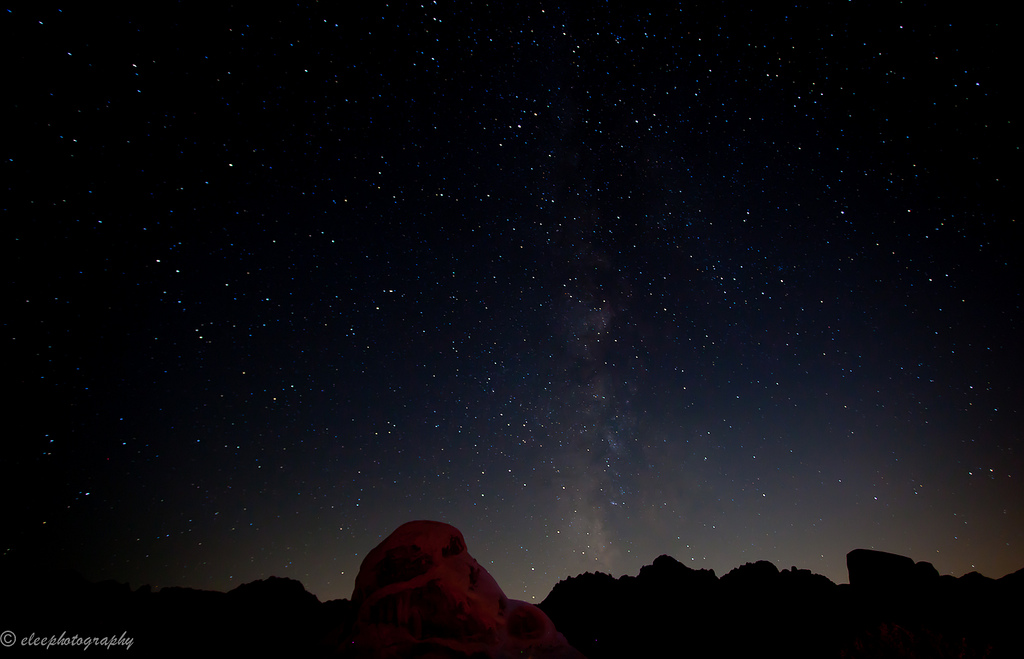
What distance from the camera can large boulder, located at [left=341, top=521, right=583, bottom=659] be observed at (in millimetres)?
4898

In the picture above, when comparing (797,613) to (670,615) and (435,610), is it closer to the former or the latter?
(670,615)

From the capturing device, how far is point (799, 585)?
1070 cm

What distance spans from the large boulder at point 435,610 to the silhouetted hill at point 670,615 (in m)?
0.26

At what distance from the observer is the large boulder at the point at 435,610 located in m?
4.90

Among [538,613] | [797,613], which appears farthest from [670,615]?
[538,613]

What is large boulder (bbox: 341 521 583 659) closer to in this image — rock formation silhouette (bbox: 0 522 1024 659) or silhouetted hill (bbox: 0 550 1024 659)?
rock formation silhouette (bbox: 0 522 1024 659)

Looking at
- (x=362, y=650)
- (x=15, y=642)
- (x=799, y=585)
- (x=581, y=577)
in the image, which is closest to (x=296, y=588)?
(x=15, y=642)

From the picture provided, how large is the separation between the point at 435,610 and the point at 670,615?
8765 millimetres

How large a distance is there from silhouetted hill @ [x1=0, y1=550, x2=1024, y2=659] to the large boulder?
259mm

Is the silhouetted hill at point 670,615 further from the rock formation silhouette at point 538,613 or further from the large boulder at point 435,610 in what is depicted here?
the large boulder at point 435,610

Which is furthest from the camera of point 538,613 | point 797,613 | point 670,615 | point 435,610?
point 670,615

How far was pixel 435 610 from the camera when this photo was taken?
5238mm

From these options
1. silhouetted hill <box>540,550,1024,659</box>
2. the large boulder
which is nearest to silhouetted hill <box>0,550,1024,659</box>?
silhouetted hill <box>540,550,1024,659</box>

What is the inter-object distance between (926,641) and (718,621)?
165 inches
